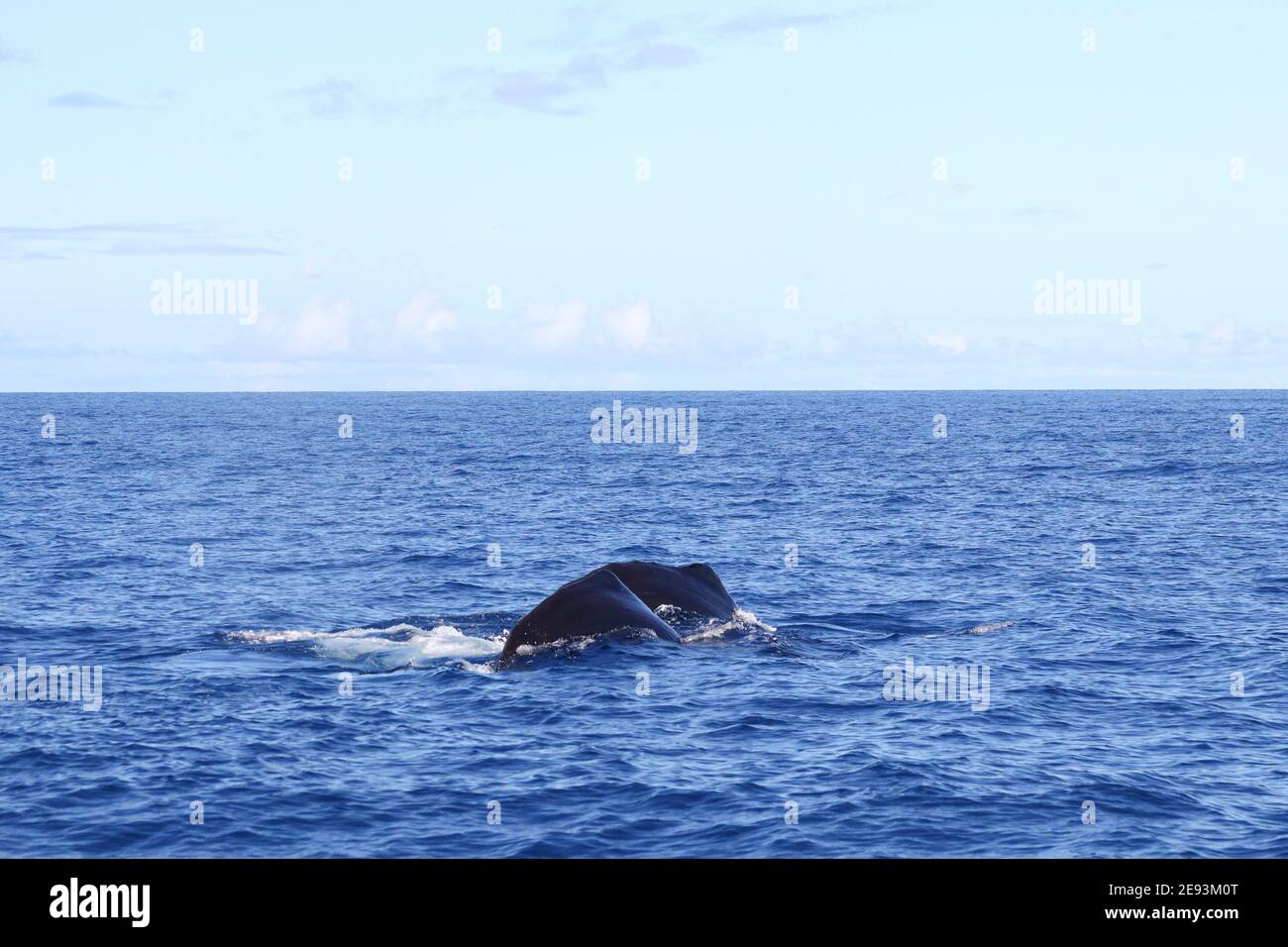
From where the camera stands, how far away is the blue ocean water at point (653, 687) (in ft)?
54.0

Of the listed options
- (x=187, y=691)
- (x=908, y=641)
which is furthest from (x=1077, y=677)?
(x=187, y=691)

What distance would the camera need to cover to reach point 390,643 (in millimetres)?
27766

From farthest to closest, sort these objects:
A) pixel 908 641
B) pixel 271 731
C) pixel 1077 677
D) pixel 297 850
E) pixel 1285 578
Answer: pixel 1285 578 < pixel 908 641 < pixel 1077 677 < pixel 271 731 < pixel 297 850

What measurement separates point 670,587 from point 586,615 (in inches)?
144

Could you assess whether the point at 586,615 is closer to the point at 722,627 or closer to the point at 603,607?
the point at 603,607

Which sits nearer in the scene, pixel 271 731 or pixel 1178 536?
pixel 271 731

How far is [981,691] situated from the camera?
77.2 ft

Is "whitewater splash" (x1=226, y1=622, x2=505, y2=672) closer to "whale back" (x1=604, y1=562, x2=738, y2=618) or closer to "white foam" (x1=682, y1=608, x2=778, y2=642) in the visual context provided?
"whale back" (x1=604, y1=562, x2=738, y2=618)

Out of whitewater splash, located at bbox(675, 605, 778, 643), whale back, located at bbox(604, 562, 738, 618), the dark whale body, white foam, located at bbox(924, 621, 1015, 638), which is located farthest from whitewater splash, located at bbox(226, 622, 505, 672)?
white foam, located at bbox(924, 621, 1015, 638)

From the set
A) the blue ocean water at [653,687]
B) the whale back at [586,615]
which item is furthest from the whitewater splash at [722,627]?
the whale back at [586,615]

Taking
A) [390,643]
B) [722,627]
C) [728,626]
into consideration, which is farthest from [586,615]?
[390,643]

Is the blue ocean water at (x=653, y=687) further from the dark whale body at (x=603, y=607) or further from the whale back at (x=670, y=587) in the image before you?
the whale back at (x=670, y=587)
